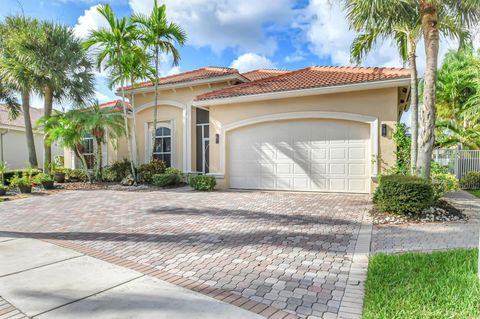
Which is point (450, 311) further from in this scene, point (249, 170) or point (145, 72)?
point (145, 72)

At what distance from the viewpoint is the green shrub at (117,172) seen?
16312 millimetres

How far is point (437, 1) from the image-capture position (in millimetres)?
7523

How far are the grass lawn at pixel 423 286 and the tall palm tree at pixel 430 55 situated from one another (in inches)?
157

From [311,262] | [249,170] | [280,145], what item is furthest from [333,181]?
[311,262]

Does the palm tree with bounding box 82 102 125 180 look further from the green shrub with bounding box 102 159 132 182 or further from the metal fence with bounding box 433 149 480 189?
the metal fence with bounding box 433 149 480 189

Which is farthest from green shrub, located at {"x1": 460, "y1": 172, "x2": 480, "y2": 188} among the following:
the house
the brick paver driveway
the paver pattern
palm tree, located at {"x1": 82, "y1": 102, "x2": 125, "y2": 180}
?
palm tree, located at {"x1": 82, "y1": 102, "x2": 125, "y2": 180}

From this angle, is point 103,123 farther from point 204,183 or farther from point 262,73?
point 262,73

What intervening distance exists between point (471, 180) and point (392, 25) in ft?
35.3

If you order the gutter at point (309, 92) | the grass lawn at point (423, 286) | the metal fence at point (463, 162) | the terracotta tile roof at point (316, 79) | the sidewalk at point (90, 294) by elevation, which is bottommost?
the sidewalk at point (90, 294)

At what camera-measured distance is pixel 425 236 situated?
5.94 m

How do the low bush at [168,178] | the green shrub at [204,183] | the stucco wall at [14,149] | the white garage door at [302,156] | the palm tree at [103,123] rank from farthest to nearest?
1. the stucco wall at [14,149]
2. the palm tree at [103,123]
3. the low bush at [168,178]
4. the green shrub at [204,183]
5. the white garage door at [302,156]

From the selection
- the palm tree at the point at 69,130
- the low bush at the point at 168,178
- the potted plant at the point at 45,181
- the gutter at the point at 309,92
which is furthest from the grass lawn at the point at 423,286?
the potted plant at the point at 45,181

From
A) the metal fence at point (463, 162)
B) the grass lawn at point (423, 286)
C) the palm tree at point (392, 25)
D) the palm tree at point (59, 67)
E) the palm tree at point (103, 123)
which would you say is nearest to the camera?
the grass lawn at point (423, 286)

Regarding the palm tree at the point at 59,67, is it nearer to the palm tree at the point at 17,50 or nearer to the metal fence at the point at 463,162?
the palm tree at the point at 17,50
